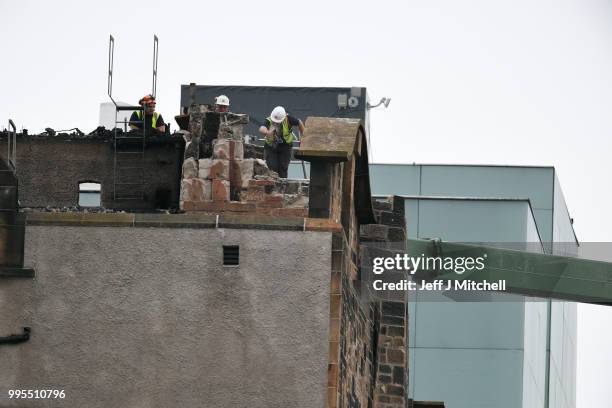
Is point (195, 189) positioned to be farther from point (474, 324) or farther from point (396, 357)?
point (474, 324)

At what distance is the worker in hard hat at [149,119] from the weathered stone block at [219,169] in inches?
127

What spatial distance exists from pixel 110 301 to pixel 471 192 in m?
33.6

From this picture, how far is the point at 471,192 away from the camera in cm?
6341

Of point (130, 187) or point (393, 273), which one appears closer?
point (130, 187)

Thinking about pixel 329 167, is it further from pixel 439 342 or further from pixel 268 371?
pixel 439 342

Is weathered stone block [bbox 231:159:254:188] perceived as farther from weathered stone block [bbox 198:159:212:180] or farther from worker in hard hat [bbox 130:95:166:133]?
worker in hard hat [bbox 130:95:166:133]

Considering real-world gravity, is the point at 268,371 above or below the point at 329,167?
below

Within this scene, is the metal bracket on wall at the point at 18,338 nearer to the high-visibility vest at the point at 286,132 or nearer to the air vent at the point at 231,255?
the air vent at the point at 231,255

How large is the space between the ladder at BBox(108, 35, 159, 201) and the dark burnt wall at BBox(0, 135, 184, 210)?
13 centimetres

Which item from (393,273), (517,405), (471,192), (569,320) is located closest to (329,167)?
(393,273)

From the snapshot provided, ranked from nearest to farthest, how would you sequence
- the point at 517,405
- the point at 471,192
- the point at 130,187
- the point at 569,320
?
the point at 130,187
the point at 517,405
the point at 471,192
the point at 569,320

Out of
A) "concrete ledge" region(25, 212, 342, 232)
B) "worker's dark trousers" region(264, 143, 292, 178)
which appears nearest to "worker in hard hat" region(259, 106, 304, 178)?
"worker's dark trousers" region(264, 143, 292, 178)

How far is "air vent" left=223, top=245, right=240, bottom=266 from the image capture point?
101 ft

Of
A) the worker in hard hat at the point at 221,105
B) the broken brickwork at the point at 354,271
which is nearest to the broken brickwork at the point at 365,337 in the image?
the broken brickwork at the point at 354,271
